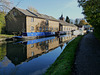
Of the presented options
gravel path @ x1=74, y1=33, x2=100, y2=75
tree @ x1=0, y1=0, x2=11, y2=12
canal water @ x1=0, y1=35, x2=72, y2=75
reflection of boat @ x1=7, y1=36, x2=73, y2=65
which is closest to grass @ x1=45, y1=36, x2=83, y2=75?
gravel path @ x1=74, y1=33, x2=100, y2=75

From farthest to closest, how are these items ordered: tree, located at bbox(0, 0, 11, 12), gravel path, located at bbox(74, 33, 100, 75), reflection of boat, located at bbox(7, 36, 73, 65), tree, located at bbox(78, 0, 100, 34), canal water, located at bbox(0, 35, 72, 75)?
tree, located at bbox(0, 0, 11, 12) < tree, located at bbox(78, 0, 100, 34) < reflection of boat, located at bbox(7, 36, 73, 65) < canal water, located at bbox(0, 35, 72, 75) < gravel path, located at bbox(74, 33, 100, 75)

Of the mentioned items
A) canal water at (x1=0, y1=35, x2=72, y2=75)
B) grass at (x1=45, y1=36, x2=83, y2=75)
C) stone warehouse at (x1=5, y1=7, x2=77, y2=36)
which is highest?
stone warehouse at (x1=5, y1=7, x2=77, y2=36)

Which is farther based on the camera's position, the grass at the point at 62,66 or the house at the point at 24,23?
the house at the point at 24,23

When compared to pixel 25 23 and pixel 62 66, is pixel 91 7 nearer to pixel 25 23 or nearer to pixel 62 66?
pixel 62 66

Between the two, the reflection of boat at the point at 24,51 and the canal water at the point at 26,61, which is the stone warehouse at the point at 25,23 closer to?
the reflection of boat at the point at 24,51

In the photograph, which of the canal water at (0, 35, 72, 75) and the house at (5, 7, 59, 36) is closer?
the canal water at (0, 35, 72, 75)

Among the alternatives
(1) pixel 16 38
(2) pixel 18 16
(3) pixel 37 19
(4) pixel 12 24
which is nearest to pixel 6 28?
(4) pixel 12 24

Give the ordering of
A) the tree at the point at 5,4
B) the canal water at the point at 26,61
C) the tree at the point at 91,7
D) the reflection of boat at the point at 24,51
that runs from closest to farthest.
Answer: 1. the canal water at the point at 26,61
2. the reflection of boat at the point at 24,51
3. the tree at the point at 91,7
4. the tree at the point at 5,4

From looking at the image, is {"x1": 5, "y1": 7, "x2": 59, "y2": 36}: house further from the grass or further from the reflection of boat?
the grass

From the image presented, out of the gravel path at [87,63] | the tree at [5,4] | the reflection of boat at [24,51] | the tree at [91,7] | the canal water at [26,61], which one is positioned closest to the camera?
the gravel path at [87,63]

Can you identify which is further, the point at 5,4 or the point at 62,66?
the point at 5,4

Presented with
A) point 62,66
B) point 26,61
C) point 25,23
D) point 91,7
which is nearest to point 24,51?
point 26,61

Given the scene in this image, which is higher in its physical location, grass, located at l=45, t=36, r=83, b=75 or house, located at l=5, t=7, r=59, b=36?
house, located at l=5, t=7, r=59, b=36

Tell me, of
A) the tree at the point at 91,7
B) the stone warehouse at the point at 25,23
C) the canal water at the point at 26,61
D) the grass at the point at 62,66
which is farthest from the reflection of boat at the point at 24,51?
the stone warehouse at the point at 25,23
